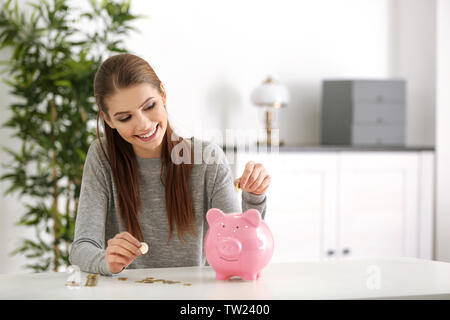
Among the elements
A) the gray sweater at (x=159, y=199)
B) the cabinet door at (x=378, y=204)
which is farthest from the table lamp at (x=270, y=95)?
the gray sweater at (x=159, y=199)

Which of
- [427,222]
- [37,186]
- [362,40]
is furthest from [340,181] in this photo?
[37,186]

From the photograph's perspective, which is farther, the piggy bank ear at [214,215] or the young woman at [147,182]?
the young woman at [147,182]

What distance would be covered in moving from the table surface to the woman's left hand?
0.62 ft

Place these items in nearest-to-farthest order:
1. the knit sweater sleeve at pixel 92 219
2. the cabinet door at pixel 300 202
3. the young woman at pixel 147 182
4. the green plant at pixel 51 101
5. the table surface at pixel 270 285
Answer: the table surface at pixel 270 285
the knit sweater sleeve at pixel 92 219
the young woman at pixel 147 182
the green plant at pixel 51 101
the cabinet door at pixel 300 202

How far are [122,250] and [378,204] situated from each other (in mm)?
2592

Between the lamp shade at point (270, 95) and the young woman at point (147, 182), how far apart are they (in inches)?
74.3

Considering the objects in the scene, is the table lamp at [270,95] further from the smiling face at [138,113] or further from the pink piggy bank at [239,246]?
the pink piggy bank at [239,246]

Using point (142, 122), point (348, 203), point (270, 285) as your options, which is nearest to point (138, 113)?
point (142, 122)

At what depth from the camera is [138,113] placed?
1.46 m

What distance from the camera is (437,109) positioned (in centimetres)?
377

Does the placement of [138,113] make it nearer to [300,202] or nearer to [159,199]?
[159,199]

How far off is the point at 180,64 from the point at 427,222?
178 centimetres

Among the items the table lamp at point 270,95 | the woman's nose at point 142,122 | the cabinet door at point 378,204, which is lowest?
the cabinet door at point 378,204

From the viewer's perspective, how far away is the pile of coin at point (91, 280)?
123 cm
